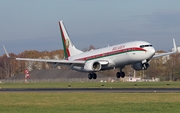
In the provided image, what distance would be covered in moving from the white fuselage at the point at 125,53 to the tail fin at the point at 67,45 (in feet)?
36.0

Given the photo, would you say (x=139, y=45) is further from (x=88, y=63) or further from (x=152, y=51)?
(x=88, y=63)

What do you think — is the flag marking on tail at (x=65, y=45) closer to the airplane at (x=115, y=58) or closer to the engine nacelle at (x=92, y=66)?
the airplane at (x=115, y=58)

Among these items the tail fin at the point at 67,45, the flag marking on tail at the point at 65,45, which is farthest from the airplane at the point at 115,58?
the flag marking on tail at the point at 65,45

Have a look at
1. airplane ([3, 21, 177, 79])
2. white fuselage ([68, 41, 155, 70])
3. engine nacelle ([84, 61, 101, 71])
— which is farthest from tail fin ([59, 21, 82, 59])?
white fuselage ([68, 41, 155, 70])

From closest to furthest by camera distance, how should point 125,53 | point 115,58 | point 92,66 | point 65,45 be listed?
point 125,53 → point 115,58 → point 92,66 → point 65,45

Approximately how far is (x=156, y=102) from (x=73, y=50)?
162ft

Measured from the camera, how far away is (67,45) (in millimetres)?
88875

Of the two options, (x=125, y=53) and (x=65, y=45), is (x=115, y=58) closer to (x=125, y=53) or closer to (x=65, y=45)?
(x=125, y=53)

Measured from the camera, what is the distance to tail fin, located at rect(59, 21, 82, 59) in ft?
283

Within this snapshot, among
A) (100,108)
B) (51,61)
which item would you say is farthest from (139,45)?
(100,108)

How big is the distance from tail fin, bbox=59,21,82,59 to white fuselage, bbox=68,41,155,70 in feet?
36.0

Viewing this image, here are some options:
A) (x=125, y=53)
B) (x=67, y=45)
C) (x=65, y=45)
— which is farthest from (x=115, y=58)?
(x=65, y=45)

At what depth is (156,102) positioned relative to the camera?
37969 mm

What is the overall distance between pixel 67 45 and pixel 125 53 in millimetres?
21087
